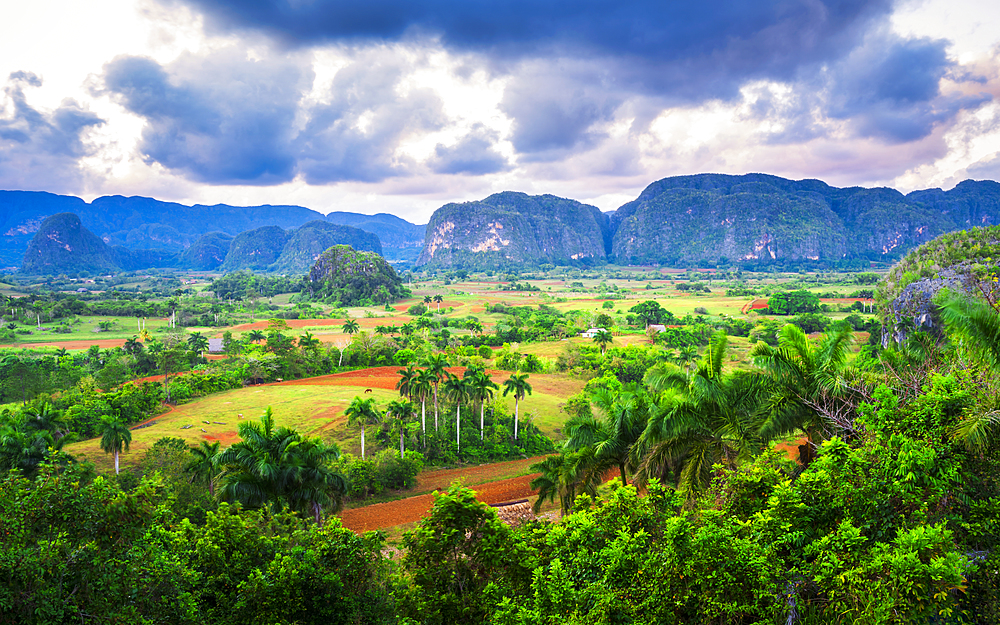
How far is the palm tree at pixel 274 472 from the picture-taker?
15.3 meters

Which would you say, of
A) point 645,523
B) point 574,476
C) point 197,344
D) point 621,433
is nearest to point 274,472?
point 574,476

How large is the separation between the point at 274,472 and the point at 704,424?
13010mm

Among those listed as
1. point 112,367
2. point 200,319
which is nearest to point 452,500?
point 112,367

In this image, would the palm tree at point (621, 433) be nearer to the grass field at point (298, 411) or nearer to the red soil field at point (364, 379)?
the grass field at point (298, 411)

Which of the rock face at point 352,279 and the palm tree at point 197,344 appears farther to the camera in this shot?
the rock face at point 352,279

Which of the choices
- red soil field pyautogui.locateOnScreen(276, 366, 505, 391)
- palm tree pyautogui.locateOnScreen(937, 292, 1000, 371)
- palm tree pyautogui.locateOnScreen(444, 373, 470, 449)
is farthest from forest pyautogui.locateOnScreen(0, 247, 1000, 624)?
red soil field pyautogui.locateOnScreen(276, 366, 505, 391)

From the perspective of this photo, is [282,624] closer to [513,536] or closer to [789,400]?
[513,536]

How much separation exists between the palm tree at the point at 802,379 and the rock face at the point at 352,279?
10776 centimetres

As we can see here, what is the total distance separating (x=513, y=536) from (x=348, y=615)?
129 inches

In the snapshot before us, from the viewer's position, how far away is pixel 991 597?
5.91m

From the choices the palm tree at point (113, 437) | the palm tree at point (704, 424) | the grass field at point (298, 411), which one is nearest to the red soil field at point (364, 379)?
the grass field at point (298, 411)

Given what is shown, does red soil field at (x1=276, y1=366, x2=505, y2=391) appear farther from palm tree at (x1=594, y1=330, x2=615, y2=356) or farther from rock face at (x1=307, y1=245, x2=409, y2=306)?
rock face at (x1=307, y1=245, x2=409, y2=306)

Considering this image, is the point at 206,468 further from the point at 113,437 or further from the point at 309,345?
the point at 309,345

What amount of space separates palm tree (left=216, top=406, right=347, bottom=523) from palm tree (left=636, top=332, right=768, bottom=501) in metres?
10.3
